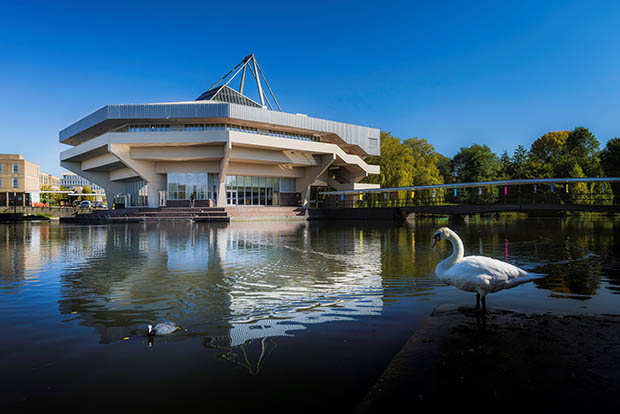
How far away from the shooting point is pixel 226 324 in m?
4.72

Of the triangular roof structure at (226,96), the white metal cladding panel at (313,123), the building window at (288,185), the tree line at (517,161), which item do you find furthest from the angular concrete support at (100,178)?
the tree line at (517,161)

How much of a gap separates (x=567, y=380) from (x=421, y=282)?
4323mm

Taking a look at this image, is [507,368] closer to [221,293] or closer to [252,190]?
[221,293]

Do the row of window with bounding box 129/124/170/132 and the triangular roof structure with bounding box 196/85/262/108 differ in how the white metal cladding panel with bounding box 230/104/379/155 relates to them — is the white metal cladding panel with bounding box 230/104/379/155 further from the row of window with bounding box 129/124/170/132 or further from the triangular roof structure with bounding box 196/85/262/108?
the row of window with bounding box 129/124/170/132

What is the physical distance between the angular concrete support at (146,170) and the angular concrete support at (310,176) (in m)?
18.5

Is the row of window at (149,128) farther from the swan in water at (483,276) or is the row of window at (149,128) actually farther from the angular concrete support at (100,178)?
the swan in water at (483,276)

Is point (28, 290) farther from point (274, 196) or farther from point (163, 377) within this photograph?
point (274, 196)

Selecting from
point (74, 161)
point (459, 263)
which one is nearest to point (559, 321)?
point (459, 263)

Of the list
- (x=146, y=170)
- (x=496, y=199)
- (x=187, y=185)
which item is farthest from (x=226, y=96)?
(x=496, y=199)

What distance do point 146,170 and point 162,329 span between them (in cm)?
4709

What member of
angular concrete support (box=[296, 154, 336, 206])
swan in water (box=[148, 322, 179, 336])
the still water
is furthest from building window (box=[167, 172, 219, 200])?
swan in water (box=[148, 322, 179, 336])

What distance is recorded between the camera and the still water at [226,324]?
3.03 meters

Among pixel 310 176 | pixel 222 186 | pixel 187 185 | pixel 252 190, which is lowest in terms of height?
pixel 252 190

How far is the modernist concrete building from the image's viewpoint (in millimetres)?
44438
